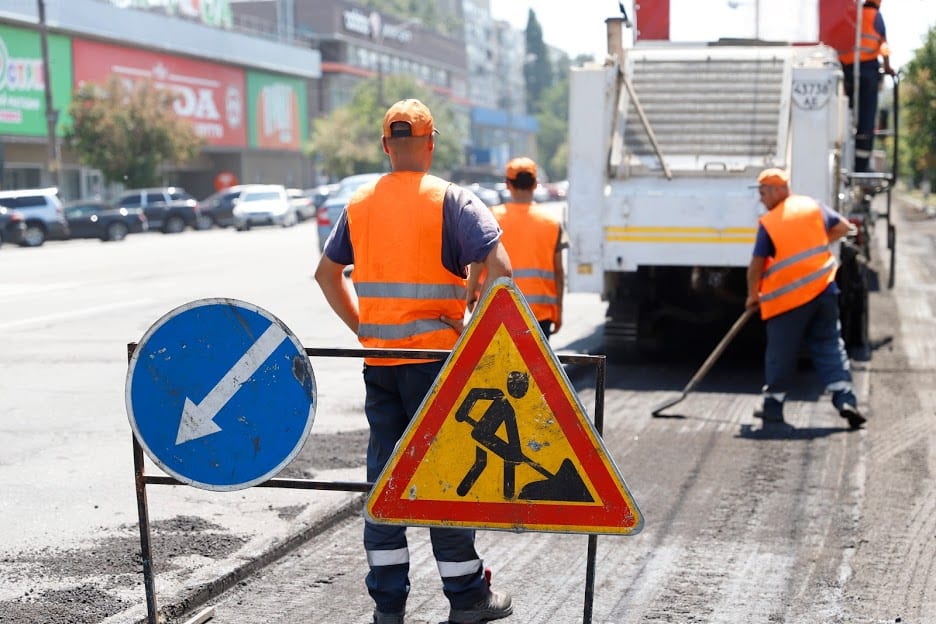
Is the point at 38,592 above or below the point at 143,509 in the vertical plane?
below

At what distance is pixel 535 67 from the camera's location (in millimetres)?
178000

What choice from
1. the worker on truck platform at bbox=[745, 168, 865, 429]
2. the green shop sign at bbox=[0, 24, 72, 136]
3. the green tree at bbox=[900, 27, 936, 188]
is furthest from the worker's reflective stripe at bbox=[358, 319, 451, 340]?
the green shop sign at bbox=[0, 24, 72, 136]

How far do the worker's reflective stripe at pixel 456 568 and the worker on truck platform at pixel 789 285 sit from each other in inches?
184

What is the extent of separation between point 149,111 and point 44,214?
14465 mm

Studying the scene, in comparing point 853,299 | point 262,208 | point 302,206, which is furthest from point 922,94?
point 302,206

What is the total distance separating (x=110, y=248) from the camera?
34.9 metres

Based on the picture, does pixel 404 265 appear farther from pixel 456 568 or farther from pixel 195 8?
pixel 195 8

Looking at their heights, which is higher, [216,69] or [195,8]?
[195,8]

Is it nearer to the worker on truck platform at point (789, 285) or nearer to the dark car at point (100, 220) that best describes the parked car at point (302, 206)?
the dark car at point (100, 220)

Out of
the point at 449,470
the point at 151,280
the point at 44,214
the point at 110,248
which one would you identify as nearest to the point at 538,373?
the point at 449,470

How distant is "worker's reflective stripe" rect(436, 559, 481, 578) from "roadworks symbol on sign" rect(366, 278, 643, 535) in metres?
0.47

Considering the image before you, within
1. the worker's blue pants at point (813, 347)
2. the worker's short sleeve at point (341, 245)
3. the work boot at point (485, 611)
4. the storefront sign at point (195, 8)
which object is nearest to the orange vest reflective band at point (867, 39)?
the worker's blue pants at point (813, 347)

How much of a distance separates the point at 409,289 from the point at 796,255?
192 inches

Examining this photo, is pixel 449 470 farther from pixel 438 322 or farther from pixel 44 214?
pixel 44 214
